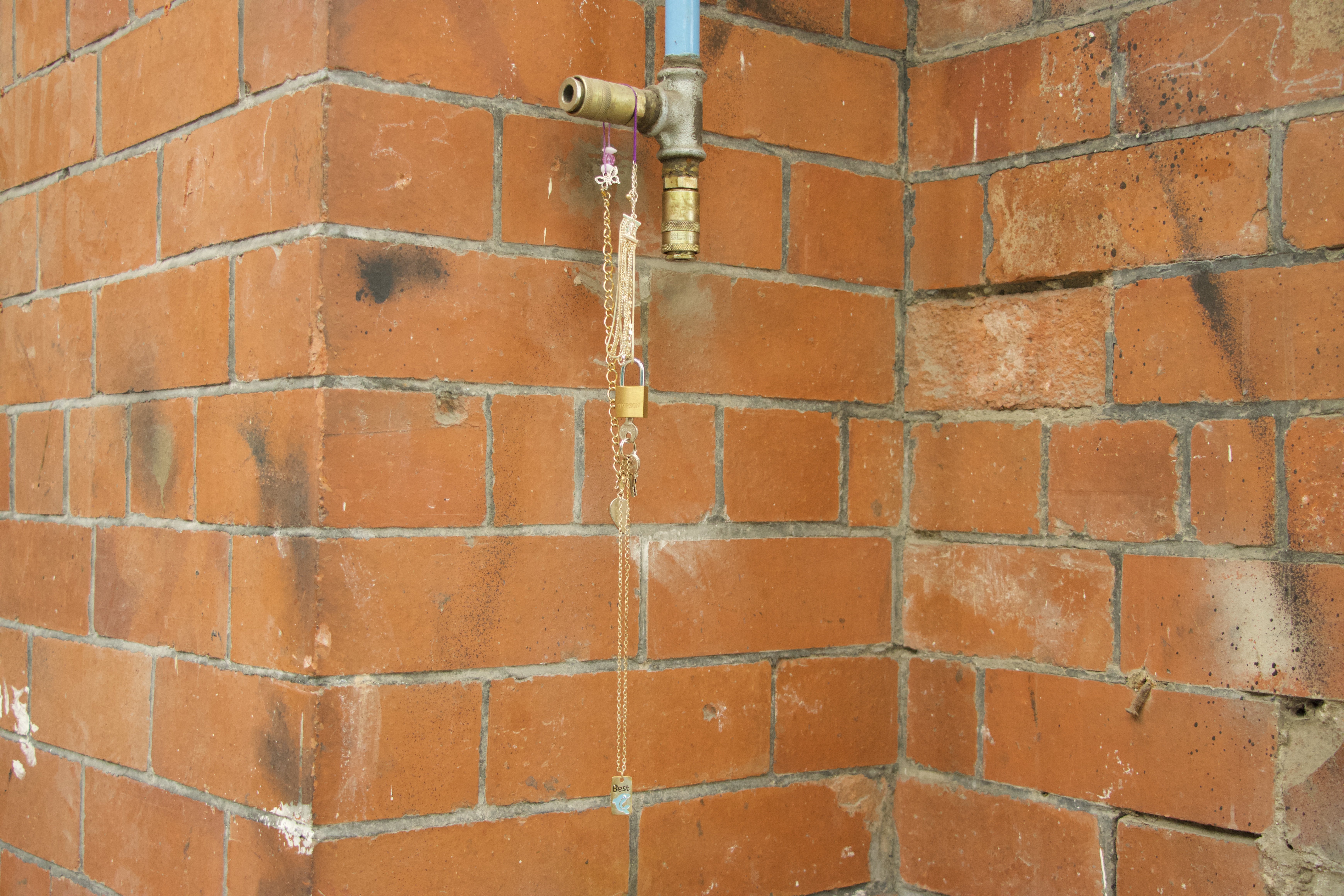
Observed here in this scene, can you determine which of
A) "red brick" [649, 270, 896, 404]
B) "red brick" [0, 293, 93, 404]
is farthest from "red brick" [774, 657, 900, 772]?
"red brick" [0, 293, 93, 404]

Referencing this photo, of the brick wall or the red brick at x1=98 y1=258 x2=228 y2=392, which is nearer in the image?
the brick wall

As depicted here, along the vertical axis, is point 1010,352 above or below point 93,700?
above

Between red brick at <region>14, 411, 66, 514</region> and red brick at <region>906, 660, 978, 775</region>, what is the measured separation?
119cm

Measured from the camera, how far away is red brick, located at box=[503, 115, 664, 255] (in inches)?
50.3

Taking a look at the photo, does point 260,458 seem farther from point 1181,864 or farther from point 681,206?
point 1181,864

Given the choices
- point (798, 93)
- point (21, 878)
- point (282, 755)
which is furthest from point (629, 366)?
point (21, 878)

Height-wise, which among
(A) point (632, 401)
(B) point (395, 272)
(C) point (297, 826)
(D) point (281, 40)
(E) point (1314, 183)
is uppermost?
(D) point (281, 40)

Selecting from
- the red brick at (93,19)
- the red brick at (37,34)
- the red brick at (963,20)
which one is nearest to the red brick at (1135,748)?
the red brick at (963,20)

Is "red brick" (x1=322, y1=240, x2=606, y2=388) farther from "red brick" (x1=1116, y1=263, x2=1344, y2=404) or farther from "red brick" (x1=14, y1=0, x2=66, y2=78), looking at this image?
"red brick" (x1=14, y1=0, x2=66, y2=78)

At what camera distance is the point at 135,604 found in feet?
4.77

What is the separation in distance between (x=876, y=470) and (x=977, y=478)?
5.3 inches

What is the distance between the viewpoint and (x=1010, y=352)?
1497mm

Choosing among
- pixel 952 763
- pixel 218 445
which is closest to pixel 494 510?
pixel 218 445

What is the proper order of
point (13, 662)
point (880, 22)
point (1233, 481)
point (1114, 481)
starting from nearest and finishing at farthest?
point (1233, 481), point (1114, 481), point (880, 22), point (13, 662)
